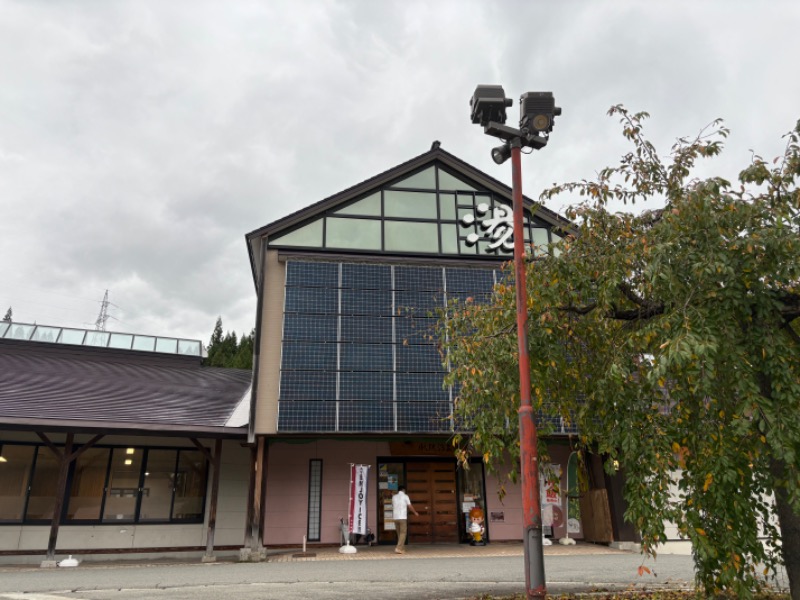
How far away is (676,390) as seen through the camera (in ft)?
18.5

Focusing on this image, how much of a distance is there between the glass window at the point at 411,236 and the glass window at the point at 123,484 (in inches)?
348

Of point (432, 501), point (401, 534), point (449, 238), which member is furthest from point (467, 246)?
point (401, 534)

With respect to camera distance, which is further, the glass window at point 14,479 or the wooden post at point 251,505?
the glass window at point 14,479

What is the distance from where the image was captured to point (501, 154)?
6156mm

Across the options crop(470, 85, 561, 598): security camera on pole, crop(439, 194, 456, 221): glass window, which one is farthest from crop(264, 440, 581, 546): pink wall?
crop(470, 85, 561, 598): security camera on pole

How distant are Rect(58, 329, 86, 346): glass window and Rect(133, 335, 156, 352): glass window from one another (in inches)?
75.2

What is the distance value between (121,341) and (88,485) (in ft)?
29.7

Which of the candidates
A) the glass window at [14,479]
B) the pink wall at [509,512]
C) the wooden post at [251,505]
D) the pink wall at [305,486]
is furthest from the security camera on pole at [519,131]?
the glass window at [14,479]

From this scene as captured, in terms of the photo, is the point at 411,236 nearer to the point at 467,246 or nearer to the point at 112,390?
the point at 467,246

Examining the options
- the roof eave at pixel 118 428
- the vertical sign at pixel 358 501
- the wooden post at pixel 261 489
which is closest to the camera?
the roof eave at pixel 118 428

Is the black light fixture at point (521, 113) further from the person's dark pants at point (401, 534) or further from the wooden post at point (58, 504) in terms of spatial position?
the wooden post at point (58, 504)

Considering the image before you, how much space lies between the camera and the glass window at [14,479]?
13656mm

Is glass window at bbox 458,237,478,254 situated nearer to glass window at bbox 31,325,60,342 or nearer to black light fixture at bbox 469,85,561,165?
black light fixture at bbox 469,85,561,165

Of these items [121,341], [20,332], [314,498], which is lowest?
[314,498]
